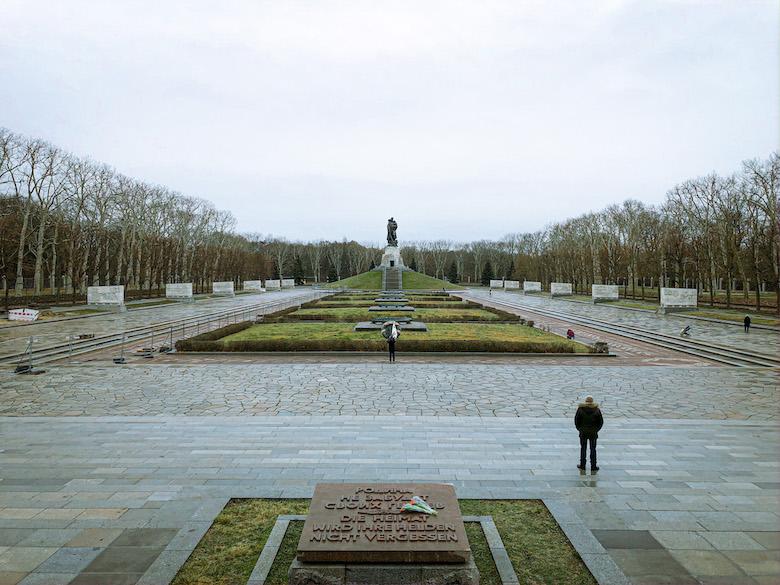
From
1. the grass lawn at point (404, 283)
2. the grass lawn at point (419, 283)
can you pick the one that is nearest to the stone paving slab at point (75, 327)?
the grass lawn at point (404, 283)

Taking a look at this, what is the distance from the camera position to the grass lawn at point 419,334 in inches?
856

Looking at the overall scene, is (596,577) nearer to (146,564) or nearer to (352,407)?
(146,564)

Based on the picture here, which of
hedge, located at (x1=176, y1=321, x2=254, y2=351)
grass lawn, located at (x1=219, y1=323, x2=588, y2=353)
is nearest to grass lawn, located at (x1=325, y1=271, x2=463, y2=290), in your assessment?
grass lawn, located at (x1=219, y1=323, x2=588, y2=353)

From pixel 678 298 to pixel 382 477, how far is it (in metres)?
40.2

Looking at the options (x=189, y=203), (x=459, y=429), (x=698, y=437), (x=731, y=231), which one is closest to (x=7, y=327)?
(x=459, y=429)

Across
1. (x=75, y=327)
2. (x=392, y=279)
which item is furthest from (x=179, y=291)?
(x=392, y=279)

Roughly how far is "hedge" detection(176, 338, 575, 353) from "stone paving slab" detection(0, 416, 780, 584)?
30.5 ft

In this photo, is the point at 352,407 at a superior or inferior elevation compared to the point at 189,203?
inferior

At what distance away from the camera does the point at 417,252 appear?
13075 cm

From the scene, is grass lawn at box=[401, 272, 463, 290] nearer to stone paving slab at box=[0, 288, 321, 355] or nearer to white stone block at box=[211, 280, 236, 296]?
white stone block at box=[211, 280, 236, 296]

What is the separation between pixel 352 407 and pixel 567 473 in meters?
5.79

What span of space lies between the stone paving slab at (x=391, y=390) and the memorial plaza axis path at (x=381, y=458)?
10cm

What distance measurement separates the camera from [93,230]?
53156 millimetres

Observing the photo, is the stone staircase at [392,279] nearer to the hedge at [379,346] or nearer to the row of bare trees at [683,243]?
the row of bare trees at [683,243]
